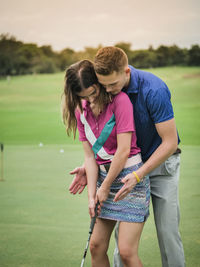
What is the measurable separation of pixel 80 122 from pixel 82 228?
141cm

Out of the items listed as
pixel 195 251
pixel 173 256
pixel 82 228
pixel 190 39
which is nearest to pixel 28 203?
pixel 82 228

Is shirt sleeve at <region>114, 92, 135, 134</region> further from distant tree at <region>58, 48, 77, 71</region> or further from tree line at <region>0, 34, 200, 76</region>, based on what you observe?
distant tree at <region>58, 48, 77, 71</region>

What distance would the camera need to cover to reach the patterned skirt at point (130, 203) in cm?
174

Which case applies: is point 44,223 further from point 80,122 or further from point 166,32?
point 166,32

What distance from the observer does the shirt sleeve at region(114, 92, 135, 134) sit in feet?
5.46

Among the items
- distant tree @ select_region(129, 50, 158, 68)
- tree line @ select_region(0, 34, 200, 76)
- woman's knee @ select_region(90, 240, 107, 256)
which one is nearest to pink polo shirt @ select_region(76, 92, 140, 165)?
woman's knee @ select_region(90, 240, 107, 256)

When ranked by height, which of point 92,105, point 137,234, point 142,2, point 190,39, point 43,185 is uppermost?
point 142,2

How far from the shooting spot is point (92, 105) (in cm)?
174

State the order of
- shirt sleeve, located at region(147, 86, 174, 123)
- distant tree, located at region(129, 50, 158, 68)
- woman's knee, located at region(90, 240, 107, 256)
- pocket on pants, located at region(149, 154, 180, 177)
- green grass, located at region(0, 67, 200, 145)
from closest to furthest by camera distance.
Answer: shirt sleeve, located at region(147, 86, 174, 123) < woman's knee, located at region(90, 240, 107, 256) < pocket on pants, located at region(149, 154, 180, 177) < green grass, located at region(0, 67, 200, 145) < distant tree, located at region(129, 50, 158, 68)

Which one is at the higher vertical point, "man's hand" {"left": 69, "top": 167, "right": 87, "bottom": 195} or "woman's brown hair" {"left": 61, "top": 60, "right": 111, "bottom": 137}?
"woman's brown hair" {"left": 61, "top": 60, "right": 111, "bottom": 137}

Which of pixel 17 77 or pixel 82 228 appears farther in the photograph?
pixel 17 77

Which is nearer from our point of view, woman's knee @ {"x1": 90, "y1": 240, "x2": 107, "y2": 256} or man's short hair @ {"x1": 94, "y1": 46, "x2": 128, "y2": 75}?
man's short hair @ {"x1": 94, "y1": 46, "x2": 128, "y2": 75}

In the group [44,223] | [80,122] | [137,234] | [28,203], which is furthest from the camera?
[28,203]

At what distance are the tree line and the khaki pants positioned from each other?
1256 centimetres
